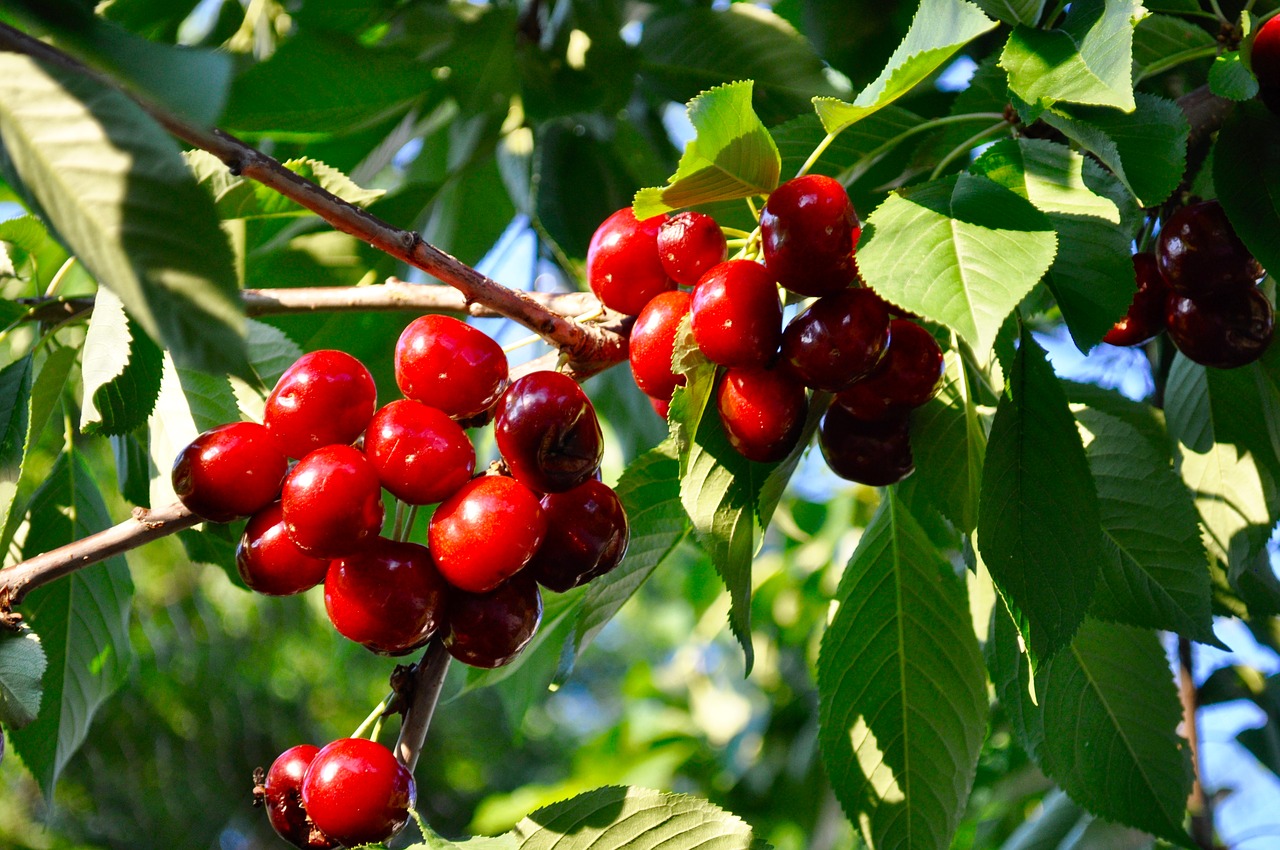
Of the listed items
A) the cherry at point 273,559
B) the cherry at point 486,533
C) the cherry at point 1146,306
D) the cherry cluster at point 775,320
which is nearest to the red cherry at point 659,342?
the cherry cluster at point 775,320

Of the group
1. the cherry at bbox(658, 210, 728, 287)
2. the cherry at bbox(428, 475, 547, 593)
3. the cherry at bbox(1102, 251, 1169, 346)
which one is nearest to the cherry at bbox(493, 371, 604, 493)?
the cherry at bbox(428, 475, 547, 593)

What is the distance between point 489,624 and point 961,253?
0.38 metres

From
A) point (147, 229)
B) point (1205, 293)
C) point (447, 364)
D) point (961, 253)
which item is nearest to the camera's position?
point (147, 229)

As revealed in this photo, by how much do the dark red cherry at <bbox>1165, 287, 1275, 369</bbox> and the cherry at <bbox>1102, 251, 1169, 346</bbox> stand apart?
17 millimetres

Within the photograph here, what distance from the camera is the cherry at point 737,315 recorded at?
62cm

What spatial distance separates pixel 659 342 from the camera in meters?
0.69

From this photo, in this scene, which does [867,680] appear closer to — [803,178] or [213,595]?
[803,178]

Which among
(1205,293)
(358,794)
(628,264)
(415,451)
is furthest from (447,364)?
(1205,293)

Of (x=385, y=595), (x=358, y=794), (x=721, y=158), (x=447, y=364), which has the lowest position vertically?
(x=358, y=794)

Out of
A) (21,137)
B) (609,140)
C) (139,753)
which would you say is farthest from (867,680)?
(139,753)

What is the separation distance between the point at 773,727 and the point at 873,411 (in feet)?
4.68

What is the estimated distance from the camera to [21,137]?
401mm

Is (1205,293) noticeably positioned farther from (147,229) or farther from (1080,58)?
(147,229)

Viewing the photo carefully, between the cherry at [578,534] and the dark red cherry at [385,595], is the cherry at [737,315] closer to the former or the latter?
the cherry at [578,534]
